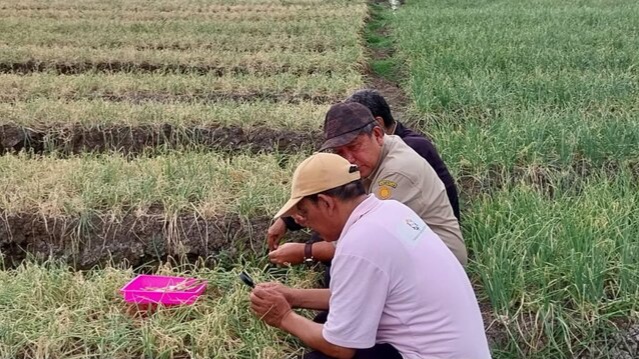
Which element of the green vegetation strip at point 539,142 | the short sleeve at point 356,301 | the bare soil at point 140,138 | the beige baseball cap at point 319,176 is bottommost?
the bare soil at point 140,138

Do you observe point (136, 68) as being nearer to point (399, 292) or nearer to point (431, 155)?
point (431, 155)

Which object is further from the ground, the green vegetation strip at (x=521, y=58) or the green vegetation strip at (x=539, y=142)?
the green vegetation strip at (x=539, y=142)

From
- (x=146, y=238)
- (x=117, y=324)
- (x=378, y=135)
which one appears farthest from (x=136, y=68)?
(x=378, y=135)

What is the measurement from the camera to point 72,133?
6289mm

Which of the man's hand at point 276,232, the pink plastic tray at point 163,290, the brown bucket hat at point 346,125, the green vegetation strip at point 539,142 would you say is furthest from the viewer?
the green vegetation strip at point 539,142

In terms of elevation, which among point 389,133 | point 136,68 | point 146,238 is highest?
point 389,133

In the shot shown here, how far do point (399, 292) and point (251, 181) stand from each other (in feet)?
8.53

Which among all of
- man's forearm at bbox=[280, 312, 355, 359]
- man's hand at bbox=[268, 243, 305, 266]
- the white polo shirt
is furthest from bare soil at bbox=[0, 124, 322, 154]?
the white polo shirt

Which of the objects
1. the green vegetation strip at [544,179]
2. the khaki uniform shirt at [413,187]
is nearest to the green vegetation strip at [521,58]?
the green vegetation strip at [544,179]

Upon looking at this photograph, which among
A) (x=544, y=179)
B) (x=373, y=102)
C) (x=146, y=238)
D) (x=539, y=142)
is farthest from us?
(x=539, y=142)

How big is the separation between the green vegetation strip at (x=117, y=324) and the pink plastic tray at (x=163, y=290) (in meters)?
0.05

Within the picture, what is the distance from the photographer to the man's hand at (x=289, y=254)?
3.59 meters

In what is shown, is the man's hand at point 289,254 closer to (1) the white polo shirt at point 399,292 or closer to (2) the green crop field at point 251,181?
(2) the green crop field at point 251,181

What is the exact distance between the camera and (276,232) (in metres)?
3.79
